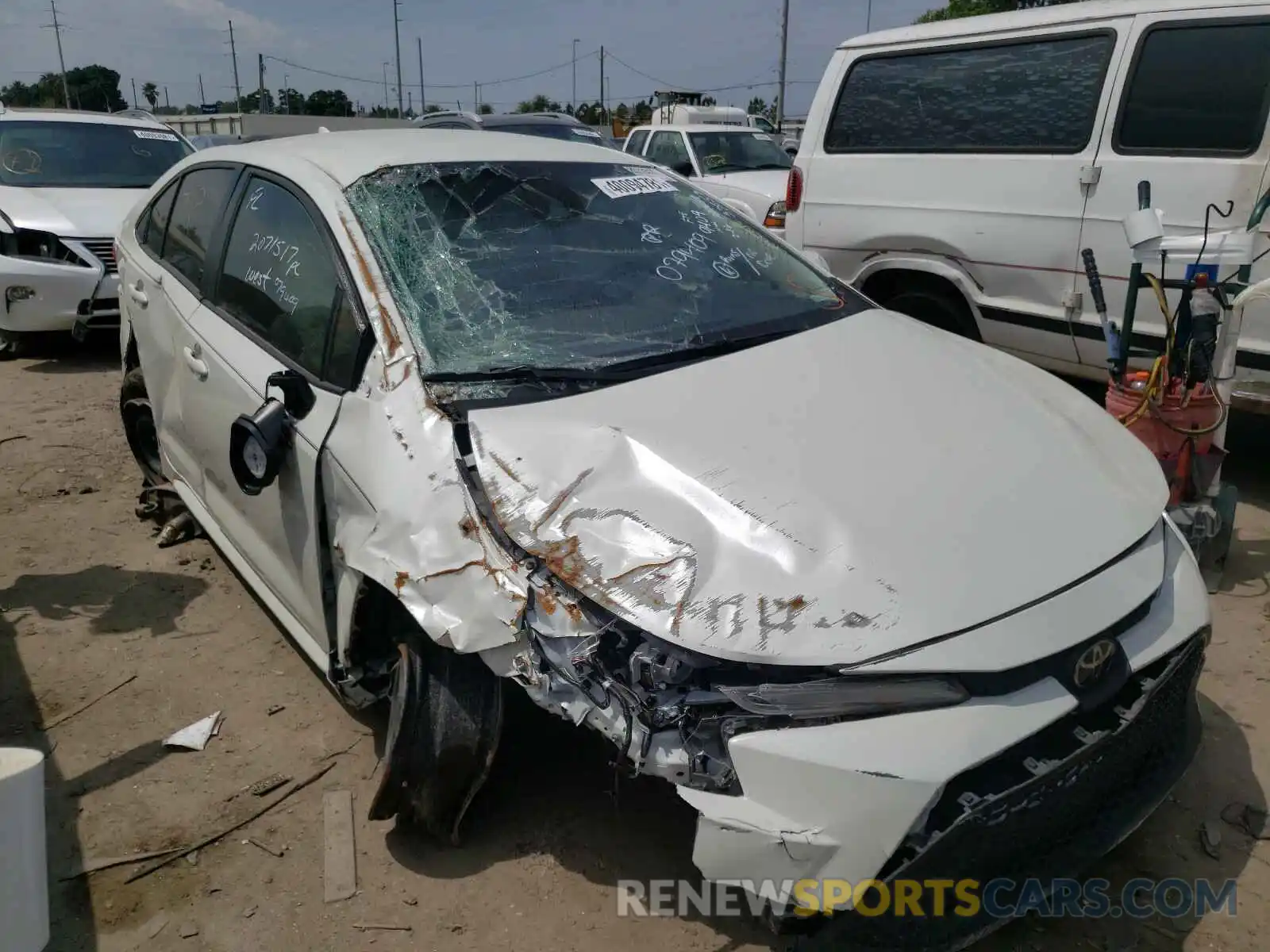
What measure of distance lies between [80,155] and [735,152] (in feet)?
20.5

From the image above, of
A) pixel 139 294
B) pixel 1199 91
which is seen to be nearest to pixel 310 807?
pixel 139 294

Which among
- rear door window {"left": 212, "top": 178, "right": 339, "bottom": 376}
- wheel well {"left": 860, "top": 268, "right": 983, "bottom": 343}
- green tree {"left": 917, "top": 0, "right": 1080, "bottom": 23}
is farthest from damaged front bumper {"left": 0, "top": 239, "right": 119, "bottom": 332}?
green tree {"left": 917, "top": 0, "right": 1080, "bottom": 23}

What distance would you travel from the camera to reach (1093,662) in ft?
6.69

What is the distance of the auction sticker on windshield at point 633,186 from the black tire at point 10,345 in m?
6.20

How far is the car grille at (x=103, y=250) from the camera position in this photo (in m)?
7.11

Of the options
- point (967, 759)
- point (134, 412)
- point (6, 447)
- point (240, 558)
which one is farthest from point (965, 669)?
point (6, 447)

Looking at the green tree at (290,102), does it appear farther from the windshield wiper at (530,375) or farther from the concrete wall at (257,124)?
the windshield wiper at (530,375)

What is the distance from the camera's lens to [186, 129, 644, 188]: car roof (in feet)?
10.1

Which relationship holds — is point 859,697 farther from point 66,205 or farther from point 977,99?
point 66,205

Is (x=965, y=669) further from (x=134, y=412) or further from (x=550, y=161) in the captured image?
(x=134, y=412)

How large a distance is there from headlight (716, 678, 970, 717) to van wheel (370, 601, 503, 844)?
77 centimetres

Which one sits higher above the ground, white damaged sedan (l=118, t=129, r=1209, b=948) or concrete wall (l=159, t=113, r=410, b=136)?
A: concrete wall (l=159, t=113, r=410, b=136)

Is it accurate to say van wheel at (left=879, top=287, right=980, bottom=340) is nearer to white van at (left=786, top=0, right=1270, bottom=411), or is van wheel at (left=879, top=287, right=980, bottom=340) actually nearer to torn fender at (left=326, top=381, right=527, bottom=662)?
white van at (left=786, top=0, right=1270, bottom=411)

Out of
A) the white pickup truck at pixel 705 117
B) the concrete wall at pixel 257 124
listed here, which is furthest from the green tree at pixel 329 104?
the white pickup truck at pixel 705 117
